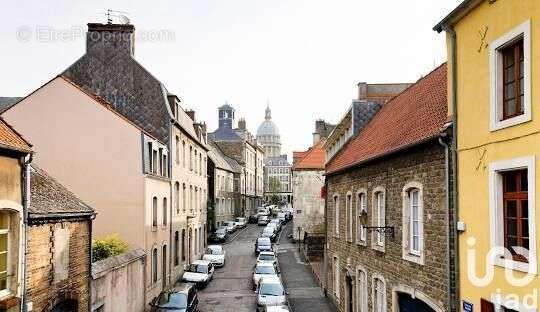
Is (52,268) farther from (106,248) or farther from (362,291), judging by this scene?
(362,291)

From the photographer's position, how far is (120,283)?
19922mm

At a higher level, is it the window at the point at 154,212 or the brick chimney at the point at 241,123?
the brick chimney at the point at 241,123

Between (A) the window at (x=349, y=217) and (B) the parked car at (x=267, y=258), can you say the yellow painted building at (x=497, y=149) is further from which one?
(B) the parked car at (x=267, y=258)

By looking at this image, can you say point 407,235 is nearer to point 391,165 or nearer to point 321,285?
point 391,165

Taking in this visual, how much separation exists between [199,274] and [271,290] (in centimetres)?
720

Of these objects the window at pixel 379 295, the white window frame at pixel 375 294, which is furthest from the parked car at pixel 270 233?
the window at pixel 379 295

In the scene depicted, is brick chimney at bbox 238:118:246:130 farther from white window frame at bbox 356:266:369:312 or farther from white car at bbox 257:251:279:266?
white window frame at bbox 356:266:369:312

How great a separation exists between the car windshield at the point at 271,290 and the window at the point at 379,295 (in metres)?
7.69

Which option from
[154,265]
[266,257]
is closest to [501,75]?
[154,265]

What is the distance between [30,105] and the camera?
958 inches

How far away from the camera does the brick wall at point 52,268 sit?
12906mm

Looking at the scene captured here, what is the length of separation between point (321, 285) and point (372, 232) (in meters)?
12.8

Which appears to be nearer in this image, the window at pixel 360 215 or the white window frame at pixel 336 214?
the window at pixel 360 215

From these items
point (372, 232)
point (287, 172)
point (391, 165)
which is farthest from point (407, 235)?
point (287, 172)
